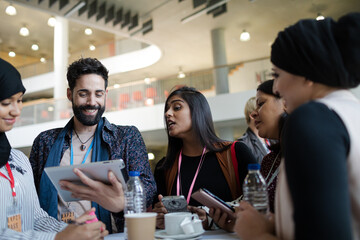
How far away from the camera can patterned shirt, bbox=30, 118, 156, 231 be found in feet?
7.09

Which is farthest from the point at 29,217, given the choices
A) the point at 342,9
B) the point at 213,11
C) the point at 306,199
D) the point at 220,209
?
the point at 342,9

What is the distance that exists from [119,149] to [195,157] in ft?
1.83

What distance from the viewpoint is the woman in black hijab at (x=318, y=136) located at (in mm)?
698

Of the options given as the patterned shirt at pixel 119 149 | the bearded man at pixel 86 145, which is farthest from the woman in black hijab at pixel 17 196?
the patterned shirt at pixel 119 149

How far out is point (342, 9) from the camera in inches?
400

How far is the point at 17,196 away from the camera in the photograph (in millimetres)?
1467

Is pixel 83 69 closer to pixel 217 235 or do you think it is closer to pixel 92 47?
pixel 217 235

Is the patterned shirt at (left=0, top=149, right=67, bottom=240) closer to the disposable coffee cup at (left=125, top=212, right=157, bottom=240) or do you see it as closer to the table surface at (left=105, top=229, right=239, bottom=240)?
the table surface at (left=105, top=229, right=239, bottom=240)

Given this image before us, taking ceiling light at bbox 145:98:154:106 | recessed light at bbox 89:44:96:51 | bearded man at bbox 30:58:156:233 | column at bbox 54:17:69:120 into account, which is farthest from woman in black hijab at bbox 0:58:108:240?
recessed light at bbox 89:44:96:51

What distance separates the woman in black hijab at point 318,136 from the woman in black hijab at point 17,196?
0.68 metres

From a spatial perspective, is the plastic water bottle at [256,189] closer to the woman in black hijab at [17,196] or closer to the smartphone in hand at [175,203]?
the smartphone in hand at [175,203]

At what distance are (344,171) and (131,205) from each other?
110cm

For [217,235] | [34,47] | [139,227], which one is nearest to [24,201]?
[139,227]

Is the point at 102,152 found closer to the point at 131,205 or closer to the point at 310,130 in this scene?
the point at 131,205
